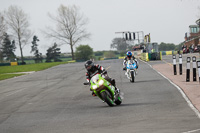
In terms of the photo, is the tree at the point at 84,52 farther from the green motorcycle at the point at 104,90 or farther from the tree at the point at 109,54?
the green motorcycle at the point at 104,90

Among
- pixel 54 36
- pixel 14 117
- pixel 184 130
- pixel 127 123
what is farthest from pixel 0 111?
pixel 54 36

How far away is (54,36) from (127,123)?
268 ft

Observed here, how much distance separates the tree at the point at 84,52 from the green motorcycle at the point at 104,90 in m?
81.4

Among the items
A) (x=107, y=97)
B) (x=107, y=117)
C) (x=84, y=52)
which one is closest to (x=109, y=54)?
(x=84, y=52)

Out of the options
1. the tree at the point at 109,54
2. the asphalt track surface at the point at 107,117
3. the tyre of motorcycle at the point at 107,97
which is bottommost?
the tree at the point at 109,54

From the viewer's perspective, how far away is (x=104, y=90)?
34.0ft

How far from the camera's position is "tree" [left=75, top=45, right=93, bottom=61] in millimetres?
92438

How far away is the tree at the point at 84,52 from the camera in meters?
92.4

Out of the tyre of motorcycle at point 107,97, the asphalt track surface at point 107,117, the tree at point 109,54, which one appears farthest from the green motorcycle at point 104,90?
the tree at point 109,54

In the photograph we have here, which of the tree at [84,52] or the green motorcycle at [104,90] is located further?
the tree at [84,52]

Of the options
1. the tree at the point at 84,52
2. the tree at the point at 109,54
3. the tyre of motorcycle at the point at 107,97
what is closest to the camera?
the tyre of motorcycle at the point at 107,97

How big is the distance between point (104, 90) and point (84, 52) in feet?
272

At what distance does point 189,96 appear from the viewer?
38.2 ft

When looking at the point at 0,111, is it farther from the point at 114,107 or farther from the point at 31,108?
the point at 114,107
